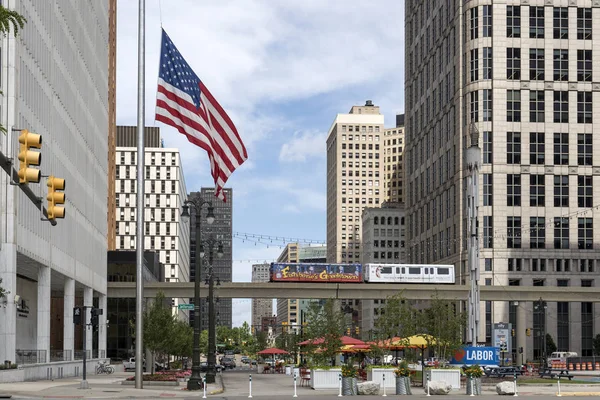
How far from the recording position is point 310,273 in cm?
10431

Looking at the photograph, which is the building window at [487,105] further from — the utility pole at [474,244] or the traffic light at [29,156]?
the traffic light at [29,156]

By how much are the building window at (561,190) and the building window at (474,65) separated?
17800mm

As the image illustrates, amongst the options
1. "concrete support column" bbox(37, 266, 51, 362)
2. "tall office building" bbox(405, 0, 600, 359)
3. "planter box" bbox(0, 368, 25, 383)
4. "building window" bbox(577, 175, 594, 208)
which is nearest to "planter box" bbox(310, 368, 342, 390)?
"planter box" bbox(0, 368, 25, 383)

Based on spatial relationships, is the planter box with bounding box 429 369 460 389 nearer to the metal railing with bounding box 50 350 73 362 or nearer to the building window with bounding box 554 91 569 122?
the metal railing with bounding box 50 350 73 362

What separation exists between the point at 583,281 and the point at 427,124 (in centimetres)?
4025

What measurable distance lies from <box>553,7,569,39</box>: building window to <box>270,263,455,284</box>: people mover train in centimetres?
4014

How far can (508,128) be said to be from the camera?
12812 centimetres

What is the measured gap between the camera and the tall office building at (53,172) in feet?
172

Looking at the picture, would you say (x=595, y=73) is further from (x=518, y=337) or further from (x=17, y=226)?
(x=17, y=226)

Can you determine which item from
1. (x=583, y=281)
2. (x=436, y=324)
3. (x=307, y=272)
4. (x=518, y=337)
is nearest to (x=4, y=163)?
(x=436, y=324)

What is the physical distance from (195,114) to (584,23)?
104 meters

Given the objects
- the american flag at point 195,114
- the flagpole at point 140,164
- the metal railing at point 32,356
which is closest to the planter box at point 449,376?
the american flag at point 195,114

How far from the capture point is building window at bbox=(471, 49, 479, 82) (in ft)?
426

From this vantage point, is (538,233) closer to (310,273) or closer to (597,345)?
(597,345)
